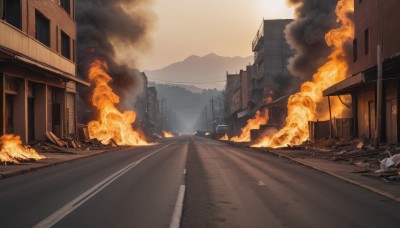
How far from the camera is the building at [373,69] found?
73.8ft

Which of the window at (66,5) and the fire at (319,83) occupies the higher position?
the window at (66,5)

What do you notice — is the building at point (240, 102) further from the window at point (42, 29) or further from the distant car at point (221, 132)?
the window at point (42, 29)

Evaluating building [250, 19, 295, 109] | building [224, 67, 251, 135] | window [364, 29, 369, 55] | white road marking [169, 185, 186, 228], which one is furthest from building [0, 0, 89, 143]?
building [224, 67, 251, 135]

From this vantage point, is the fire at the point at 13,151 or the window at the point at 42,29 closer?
the fire at the point at 13,151

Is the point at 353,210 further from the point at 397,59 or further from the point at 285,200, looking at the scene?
the point at 397,59

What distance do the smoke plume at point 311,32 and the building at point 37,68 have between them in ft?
66.9

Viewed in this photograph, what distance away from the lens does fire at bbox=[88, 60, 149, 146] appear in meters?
40.8

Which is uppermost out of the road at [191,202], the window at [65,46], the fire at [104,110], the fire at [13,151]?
the window at [65,46]

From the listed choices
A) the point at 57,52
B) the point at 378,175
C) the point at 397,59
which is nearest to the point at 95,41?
the point at 57,52

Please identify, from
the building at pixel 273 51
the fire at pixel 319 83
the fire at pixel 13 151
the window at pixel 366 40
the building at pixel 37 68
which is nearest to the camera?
the fire at pixel 13 151

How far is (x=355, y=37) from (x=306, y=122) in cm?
753

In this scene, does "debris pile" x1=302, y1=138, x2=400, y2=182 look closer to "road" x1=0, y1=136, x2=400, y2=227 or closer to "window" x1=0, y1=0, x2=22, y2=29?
"road" x1=0, y1=136, x2=400, y2=227

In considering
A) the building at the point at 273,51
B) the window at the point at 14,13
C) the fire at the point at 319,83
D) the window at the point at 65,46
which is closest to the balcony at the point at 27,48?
the window at the point at 14,13

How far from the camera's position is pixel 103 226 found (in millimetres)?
7258
